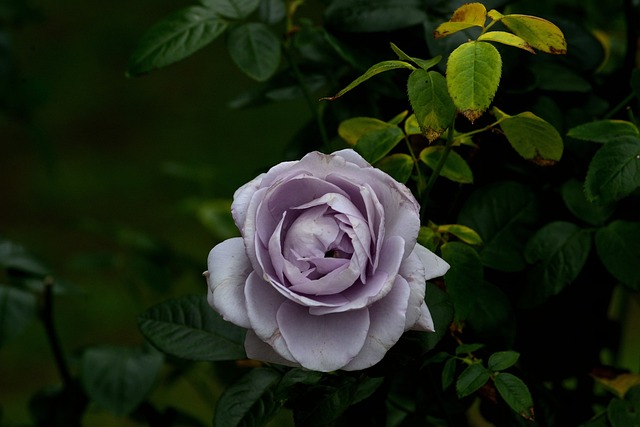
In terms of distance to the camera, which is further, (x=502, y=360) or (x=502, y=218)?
(x=502, y=218)

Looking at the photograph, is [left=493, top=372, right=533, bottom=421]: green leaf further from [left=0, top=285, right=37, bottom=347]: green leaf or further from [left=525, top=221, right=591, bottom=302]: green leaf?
[left=0, top=285, right=37, bottom=347]: green leaf

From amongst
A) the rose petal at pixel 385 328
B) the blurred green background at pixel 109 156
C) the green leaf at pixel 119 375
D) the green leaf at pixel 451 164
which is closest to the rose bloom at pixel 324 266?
the rose petal at pixel 385 328

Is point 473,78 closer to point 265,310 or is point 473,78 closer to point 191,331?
point 265,310

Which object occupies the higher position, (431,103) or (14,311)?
(431,103)

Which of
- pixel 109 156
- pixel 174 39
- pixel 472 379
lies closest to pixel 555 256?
pixel 472 379

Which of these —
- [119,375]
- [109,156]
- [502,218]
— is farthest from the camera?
[109,156]

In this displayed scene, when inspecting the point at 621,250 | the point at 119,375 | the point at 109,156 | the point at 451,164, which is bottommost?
the point at 109,156
